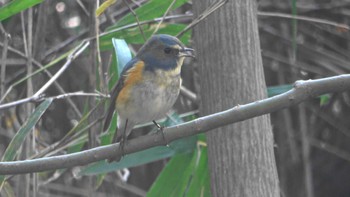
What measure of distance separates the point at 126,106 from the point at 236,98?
550mm

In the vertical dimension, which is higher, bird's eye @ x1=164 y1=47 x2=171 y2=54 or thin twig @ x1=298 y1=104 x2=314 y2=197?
bird's eye @ x1=164 y1=47 x2=171 y2=54

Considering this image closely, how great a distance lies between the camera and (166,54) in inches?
130

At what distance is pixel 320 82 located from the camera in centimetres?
240

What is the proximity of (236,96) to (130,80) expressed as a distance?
52 cm

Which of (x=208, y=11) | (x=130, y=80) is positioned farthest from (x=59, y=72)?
(x=208, y=11)

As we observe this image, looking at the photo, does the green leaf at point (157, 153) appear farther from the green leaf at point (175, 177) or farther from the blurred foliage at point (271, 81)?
the blurred foliage at point (271, 81)

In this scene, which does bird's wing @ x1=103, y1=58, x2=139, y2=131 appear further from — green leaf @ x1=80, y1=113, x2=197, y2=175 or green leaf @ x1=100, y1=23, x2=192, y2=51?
green leaf @ x1=100, y1=23, x2=192, y2=51

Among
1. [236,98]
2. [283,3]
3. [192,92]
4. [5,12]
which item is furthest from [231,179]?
[283,3]

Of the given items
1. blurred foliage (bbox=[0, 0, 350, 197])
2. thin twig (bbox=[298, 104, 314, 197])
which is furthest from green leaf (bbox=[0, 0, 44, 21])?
thin twig (bbox=[298, 104, 314, 197])

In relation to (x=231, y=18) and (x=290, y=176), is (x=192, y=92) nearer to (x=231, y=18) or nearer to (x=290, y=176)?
(x=290, y=176)

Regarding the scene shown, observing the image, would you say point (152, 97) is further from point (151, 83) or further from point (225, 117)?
point (225, 117)

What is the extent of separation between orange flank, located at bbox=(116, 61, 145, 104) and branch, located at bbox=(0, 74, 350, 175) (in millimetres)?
743

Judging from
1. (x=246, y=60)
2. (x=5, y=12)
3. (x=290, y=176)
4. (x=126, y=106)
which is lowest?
(x=290, y=176)

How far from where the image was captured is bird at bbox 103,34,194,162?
3.21 m
